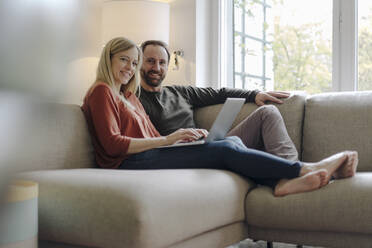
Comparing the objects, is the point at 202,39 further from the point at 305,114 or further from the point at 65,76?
the point at 65,76

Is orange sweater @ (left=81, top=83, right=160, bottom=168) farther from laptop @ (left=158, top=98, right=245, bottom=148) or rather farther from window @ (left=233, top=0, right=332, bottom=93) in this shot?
window @ (left=233, top=0, right=332, bottom=93)

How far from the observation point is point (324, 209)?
60.7 inches

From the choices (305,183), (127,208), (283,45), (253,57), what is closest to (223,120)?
(305,183)

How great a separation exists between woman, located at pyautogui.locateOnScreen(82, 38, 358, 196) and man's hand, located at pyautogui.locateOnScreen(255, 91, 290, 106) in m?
0.45

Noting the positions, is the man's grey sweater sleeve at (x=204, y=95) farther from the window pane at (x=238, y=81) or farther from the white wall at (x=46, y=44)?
the white wall at (x=46, y=44)

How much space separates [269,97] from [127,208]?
52.6 inches

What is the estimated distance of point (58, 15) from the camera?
148mm

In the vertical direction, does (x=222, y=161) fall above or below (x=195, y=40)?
below

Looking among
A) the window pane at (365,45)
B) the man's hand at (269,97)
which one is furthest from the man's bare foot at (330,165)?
the window pane at (365,45)

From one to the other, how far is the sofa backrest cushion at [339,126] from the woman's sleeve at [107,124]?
3.15 ft

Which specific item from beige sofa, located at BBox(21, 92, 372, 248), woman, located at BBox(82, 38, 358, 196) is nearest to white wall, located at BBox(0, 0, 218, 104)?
beige sofa, located at BBox(21, 92, 372, 248)

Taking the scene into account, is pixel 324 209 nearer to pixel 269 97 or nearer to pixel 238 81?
pixel 269 97

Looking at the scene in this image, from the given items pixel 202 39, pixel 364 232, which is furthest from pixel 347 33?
pixel 364 232

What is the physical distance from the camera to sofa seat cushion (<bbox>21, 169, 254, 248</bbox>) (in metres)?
1.20
